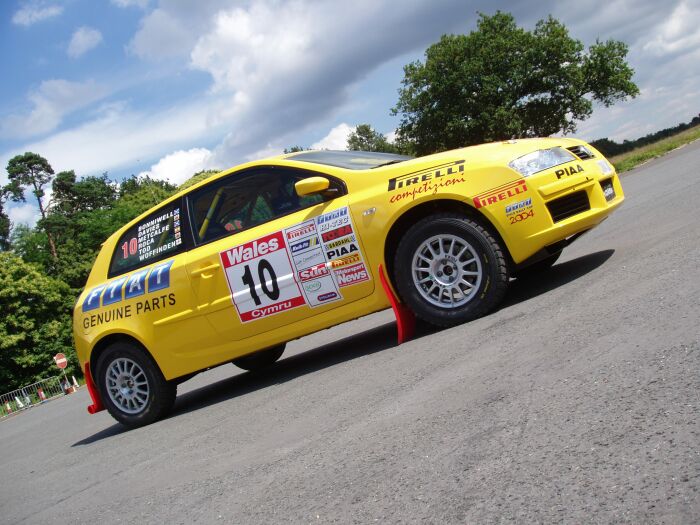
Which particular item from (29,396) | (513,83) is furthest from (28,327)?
→ (513,83)

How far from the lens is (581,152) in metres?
5.61

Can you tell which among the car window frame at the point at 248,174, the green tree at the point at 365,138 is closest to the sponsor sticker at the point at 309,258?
the car window frame at the point at 248,174

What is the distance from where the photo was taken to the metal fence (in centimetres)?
2992

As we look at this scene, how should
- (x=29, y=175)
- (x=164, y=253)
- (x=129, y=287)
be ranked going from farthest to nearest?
(x=29, y=175)
(x=129, y=287)
(x=164, y=253)

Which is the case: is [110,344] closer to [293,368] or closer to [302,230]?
[293,368]

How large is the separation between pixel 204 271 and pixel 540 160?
2.93 metres

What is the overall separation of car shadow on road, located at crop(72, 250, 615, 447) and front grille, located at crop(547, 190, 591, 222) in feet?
2.33

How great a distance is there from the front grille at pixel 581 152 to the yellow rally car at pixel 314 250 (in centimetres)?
1

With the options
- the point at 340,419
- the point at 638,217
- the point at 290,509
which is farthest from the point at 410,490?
the point at 638,217

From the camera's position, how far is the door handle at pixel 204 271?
603cm

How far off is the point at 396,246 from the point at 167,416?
2937 millimetres

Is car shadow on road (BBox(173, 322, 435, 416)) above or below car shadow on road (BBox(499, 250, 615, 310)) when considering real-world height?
below

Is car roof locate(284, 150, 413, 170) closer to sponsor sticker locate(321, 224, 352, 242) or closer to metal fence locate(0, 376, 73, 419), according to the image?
sponsor sticker locate(321, 224, 352, 242)

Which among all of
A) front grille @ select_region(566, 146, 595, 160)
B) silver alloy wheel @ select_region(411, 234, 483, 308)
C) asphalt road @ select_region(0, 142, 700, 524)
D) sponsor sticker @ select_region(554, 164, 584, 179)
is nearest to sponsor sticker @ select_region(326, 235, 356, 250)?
silver alloy wheel @ select_region(411, 234, 483, 308)
